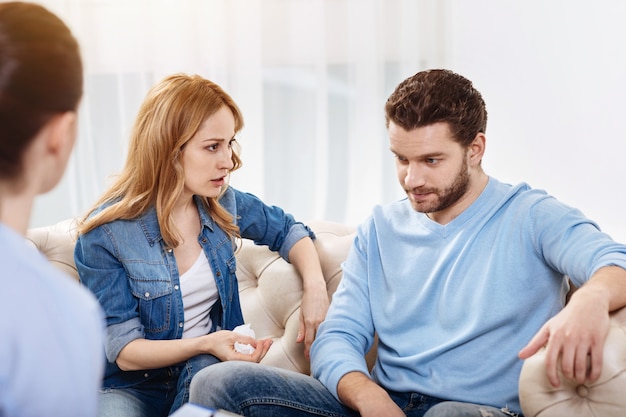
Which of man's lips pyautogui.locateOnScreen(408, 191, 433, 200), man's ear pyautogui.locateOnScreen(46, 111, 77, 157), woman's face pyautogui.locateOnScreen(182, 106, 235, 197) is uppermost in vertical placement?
man's ear pyautogui.locateOnScreen(46, 111, 77, 157)

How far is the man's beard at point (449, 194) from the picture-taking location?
5.48 feet

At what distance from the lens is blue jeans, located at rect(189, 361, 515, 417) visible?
4.98ft

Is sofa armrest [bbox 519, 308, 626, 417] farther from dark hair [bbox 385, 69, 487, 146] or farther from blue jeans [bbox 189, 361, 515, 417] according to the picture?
dark hair [bbox 385, 69, 487, 146]

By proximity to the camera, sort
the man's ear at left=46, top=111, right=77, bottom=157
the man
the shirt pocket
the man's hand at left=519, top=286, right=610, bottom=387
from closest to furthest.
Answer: the man's ear at left=46, top=111, right=77, bottom=157, the man's hand at left=519, top=286, right=610, bottom=387, the man, the shirt pocket

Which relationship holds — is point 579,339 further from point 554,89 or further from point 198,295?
point 554,89

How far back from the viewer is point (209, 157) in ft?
5.92

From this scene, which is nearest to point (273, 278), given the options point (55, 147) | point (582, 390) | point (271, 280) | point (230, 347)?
point (271, 280)

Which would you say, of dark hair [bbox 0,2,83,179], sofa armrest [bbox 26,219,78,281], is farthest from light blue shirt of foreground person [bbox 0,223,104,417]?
sofa armrest [bbox 26,219,78,281]

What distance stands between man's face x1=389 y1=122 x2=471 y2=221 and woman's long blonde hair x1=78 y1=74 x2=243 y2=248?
0.47m

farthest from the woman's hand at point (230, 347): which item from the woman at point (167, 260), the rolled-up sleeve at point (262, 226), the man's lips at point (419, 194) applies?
the man's lips at point (419, 194)

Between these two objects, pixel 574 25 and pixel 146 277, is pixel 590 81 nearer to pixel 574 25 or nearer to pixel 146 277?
pixel 574 25

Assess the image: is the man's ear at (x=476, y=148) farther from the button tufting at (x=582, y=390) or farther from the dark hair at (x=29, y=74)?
the dark hair at (x=29, y=74)

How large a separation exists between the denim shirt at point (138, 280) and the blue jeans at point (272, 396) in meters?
0.26

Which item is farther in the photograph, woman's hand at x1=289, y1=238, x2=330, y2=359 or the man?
woman's hand at x1=289, y1=238, x2=330, y2=359
